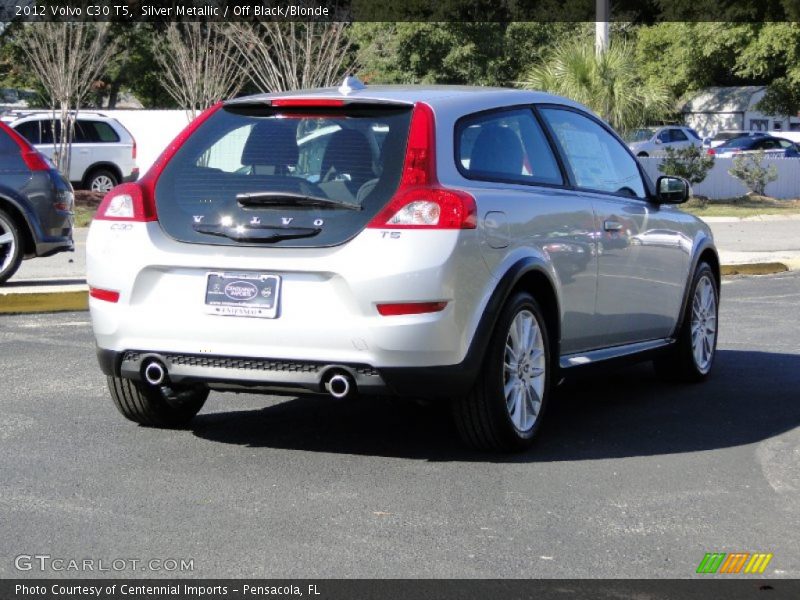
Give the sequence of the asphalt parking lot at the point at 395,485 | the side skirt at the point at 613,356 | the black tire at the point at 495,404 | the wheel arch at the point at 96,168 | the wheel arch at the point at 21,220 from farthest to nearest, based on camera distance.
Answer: the wheel arch at the point at 96,168
the wheel arch at the point at 21,220
the side skirt at the point at 613,356
the black tire at the point at 495,404
the asphalt parking lot at the point at 395,485

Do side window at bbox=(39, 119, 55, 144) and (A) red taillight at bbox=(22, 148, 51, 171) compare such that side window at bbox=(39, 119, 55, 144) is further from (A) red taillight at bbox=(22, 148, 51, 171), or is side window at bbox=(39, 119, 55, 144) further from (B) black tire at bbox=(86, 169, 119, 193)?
(A) red taillight at bbox=(22, 148, 51, 171)

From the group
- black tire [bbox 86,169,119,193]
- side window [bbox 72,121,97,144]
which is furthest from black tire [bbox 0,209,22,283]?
side window [bbox 72,121,97,144]

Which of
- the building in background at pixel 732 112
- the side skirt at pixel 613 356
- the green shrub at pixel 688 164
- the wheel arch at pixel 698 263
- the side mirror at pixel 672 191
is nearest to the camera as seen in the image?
the side skirt at pixel 613 356

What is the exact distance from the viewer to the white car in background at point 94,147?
28.7m

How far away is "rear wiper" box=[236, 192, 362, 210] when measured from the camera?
20.2 ft

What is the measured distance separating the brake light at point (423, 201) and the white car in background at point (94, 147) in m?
23.3

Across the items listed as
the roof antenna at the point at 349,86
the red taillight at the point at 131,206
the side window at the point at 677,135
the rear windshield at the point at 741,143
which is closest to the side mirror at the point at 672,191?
the roof antenna at the point at 349,86

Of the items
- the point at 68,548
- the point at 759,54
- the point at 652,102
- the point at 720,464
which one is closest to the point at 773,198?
the point at 652,102

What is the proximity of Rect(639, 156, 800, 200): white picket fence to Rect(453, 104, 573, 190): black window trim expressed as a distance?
22.8 metres

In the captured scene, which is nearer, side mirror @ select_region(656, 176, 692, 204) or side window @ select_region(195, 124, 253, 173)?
side window @ select_region(195, 124, 253, 173)

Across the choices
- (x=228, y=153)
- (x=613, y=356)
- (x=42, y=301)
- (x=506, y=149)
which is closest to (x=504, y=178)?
(x=506, y=149)

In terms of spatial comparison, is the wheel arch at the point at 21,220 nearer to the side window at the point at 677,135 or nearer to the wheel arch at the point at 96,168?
the wheel arch at the point at 96,168
